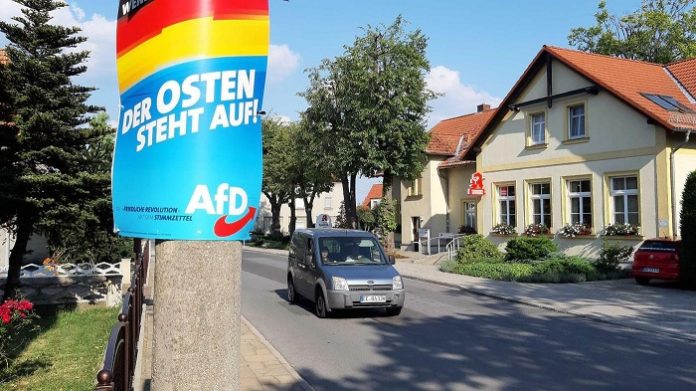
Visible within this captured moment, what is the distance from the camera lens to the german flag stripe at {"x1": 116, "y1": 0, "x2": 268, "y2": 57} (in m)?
2.28

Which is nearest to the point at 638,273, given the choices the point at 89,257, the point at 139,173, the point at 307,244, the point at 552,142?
the point at 552,142

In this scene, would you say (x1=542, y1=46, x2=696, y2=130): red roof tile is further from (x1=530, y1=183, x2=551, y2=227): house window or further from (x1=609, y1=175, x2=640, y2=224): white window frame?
(x1=530, y1=183, x2=551, y2=227): house window

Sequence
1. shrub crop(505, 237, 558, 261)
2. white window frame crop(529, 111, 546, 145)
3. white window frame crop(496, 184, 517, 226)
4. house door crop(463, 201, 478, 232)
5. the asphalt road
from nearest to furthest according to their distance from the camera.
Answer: the asphalt road
shrub crop(505, 237, 558, 261)
white window frame crop(529, 111, 546, 145)
white window frame crop(496, 184, 517, 226)
house door crop(463, 201, 478, 232)

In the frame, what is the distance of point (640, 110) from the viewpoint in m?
20.6

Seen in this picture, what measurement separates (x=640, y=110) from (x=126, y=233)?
70.7 ft

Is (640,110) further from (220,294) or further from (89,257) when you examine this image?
(220,294)

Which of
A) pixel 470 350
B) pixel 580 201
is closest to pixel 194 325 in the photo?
pixel 470 350

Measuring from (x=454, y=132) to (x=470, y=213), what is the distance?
25.0ft

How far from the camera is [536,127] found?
26.0m

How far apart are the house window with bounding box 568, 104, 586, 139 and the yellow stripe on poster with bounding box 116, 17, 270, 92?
76.3 feet

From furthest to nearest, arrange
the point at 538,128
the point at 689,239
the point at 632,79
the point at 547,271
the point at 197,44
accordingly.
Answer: the point at 538,128
the point at 632,79
the point at 547,271
the point at 689,239
the point at 197,44

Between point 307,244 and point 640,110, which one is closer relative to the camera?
point 307,244

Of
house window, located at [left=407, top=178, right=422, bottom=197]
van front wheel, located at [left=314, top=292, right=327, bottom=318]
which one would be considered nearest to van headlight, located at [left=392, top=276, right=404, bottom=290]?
van front wheel, located at [left=314, top=292, right=327, bottom=318]

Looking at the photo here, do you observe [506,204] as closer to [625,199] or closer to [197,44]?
[625,199]
